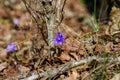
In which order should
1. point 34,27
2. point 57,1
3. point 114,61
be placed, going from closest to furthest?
point 114,61
point 57,1
point 34,27

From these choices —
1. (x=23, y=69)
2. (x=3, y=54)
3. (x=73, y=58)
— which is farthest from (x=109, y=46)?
(x=3, y=54)

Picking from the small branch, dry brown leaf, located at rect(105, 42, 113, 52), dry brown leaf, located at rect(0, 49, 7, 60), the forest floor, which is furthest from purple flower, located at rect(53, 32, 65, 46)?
dry brown leaf, located at rect(0, 49, 7, 60)

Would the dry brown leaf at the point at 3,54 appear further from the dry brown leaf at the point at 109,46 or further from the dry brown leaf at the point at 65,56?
the dry brown leaf at the point at 109,46

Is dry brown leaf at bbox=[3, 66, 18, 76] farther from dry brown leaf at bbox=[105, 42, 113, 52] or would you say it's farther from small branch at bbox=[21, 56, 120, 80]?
dry brown leaf at bbox=[105, 42, 113, 52]

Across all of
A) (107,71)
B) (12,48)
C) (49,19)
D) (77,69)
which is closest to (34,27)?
(12,48)

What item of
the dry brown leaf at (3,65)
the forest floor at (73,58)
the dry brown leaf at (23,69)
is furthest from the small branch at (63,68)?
the dry brown leaf at (3,65)

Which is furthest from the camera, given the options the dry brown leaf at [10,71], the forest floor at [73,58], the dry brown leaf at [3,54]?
the dry brown leaf at [3,54]

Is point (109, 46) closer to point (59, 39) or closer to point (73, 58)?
point (73, 58)

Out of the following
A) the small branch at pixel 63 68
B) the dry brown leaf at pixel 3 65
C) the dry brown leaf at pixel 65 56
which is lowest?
the small branch at pixel 63 68

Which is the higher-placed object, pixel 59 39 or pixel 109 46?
pixel 59 39

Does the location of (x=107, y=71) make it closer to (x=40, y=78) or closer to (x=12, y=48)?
(x=40, y=78)

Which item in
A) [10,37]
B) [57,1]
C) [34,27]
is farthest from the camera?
[10,37]
